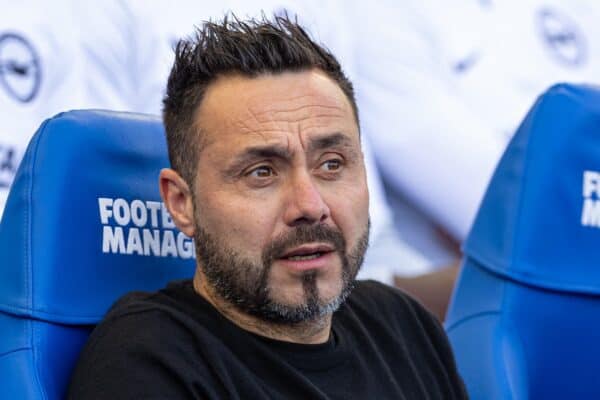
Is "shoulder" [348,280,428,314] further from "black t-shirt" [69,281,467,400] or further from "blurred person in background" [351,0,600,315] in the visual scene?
"blurred person in background" [351,0,600,315]

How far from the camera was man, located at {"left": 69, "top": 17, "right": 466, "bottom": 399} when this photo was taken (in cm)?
110

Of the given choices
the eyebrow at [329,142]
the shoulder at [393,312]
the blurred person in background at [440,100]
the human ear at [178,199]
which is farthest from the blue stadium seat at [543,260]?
the blurred person in background at [440,100]

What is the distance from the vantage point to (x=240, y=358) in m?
1.14

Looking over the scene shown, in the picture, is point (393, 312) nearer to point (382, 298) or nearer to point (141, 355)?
point (382, 298)

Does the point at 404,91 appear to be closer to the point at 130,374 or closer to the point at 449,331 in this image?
the point at 449,331

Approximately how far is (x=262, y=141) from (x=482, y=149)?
1.71 meters

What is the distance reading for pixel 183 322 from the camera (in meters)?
1.13

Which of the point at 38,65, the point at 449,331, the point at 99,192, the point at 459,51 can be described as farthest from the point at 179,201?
the point at 459,51

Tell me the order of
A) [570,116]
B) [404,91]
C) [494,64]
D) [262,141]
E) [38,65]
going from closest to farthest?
[262,141] < [570,116] < [38,65] < [404,91] < [494,64]

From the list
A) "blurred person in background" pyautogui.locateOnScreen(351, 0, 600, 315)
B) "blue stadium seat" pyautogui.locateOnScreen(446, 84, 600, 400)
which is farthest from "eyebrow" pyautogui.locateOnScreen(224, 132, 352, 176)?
"blurred person in background" pyautogui.locateOnScreen(351, 0, 600, 315)

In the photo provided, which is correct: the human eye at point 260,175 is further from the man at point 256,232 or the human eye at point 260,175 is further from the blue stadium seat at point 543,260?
the blue stadium seat at point 543,260

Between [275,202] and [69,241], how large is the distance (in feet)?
0.80

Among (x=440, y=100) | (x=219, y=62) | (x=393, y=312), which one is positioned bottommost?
(x=393, y=312)

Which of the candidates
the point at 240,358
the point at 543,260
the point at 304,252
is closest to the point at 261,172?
the point at 304,252
